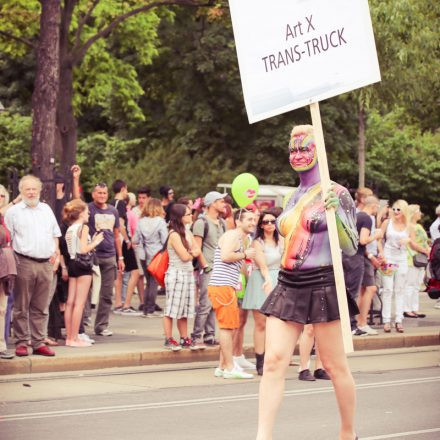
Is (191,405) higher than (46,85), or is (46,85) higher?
(46,85)

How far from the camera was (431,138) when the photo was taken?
48.0 metres

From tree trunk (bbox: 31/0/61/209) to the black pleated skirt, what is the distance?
10297mm

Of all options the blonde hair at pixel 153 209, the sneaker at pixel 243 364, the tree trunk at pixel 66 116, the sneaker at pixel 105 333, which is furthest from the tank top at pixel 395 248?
the tree trunk at pixel 66 116

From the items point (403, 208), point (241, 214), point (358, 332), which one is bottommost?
point (358, 332)

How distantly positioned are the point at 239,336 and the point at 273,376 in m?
5.89

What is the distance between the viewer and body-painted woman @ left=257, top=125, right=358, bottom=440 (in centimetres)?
734

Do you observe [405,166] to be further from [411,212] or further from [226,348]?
[226,348]

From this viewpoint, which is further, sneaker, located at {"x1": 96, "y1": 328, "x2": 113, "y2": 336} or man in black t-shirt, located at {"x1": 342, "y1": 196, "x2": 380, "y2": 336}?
man in black t-shirt, located at {"x1": 342, "y1": 196, "x2": 380, "y2": 336}

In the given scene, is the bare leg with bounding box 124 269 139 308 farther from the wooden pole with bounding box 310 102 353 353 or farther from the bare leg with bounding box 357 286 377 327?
the wooden pole with bounding box 310 102 353 353

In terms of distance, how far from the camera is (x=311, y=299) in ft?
24.4

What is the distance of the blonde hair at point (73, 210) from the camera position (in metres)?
14.2

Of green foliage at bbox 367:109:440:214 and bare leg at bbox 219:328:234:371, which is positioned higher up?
green foliage at bbox 367:109:440:214

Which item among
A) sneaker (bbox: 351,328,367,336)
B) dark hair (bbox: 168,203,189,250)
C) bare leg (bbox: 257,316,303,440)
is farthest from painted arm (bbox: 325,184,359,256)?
sneaker (bbox: 351,328,367,336)

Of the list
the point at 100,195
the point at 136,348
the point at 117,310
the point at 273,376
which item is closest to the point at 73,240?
the point at 136,348
